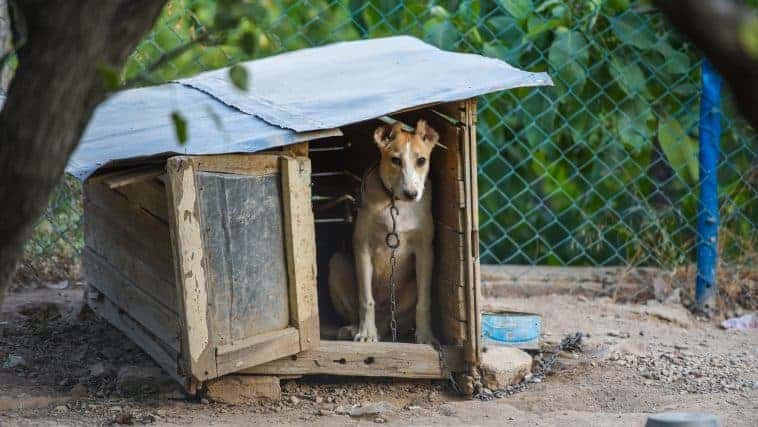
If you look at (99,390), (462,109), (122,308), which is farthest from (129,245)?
(462,109)

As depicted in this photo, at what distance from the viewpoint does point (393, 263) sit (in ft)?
14.6

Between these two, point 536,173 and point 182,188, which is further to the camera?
point 536,173

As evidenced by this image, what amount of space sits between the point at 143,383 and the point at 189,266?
0.75 meters

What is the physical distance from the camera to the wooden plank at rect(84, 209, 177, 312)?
12.2 feet

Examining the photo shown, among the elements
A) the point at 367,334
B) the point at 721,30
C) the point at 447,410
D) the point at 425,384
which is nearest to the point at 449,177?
the point at 367,334

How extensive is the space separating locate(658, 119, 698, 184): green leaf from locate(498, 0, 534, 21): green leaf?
0.94 m

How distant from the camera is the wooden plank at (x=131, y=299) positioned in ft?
12.3

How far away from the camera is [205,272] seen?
3535mm

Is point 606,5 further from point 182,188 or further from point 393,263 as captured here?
point 182,188

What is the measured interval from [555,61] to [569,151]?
55cm

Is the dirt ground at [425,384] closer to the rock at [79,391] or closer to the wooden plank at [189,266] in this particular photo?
the rock at [79,391]

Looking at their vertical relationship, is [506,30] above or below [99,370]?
above

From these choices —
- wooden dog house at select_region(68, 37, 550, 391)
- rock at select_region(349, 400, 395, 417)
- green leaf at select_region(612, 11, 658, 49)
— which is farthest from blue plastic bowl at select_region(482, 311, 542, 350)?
green leaf at select_region(612, 11, 658, 49)

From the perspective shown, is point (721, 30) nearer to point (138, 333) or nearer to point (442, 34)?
point (138, 333)
